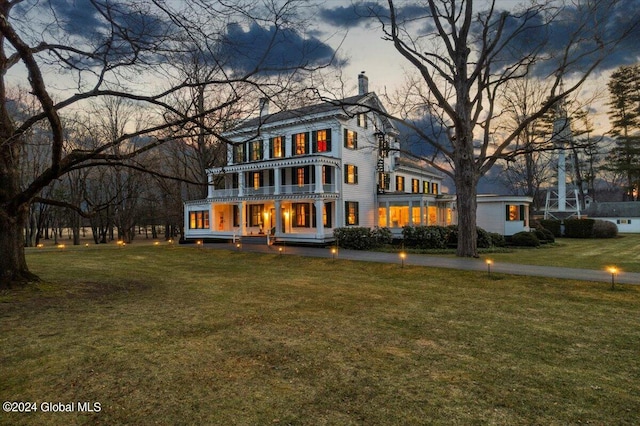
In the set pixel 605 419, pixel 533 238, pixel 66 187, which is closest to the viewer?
pixel 605 419

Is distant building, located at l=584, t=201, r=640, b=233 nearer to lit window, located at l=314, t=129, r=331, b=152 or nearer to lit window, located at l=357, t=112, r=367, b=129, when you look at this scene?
lit window, located at l=357, t=112, r=367, b=129

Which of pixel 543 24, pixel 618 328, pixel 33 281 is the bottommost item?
pixel 618 328

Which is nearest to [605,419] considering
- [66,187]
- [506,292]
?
[506,292]

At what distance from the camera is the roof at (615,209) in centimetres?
4344

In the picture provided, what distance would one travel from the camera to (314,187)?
26031 millimetres

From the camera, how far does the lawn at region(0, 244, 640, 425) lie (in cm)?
351

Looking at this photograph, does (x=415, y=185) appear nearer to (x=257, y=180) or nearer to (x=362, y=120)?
(x=362, y=120)

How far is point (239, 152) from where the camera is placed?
104ft

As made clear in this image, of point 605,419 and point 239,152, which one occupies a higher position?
point 239,152

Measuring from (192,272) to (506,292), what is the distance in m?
10.4

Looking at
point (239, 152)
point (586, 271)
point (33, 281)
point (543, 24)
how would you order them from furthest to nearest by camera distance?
1. point (239, 152)
2. point (543, 24)
3. point (586, 271)
4. point (33, 281)

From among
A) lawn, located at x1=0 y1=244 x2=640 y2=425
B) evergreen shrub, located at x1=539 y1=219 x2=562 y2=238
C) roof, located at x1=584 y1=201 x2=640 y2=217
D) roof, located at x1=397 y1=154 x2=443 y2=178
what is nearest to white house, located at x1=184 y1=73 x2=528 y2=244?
roof, located at x1=397 y1=154 x2=443 y2=178

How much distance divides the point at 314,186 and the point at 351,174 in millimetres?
3341

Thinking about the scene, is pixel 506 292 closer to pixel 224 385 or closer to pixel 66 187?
pixel 224 385
